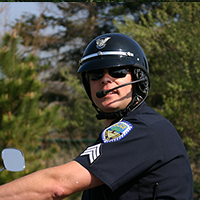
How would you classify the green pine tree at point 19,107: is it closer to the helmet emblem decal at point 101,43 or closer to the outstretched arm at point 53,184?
the helmet emblem decal at point 101,43

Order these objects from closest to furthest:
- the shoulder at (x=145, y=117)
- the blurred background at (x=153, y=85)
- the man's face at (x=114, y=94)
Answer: the shoulder at (x=145, y=117) → the man's face at (x=114, y=94) → the blurred background at (x=153, y=85)

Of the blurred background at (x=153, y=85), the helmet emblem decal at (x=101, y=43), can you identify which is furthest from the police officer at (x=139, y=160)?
the blurred background at (x=153, y=85)

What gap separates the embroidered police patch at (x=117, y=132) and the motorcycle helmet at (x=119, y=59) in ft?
1.07

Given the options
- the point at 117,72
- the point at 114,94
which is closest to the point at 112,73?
the point at 117,72

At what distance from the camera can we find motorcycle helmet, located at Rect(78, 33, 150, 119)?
5.48 ft

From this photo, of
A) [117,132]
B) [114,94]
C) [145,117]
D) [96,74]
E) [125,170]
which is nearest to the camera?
[125,170]

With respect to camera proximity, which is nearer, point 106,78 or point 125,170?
point 125,170

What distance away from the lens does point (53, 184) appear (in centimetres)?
113

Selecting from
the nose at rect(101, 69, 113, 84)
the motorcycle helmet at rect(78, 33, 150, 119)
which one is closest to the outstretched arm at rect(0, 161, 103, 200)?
the motorcycle helmet at rect(78, 33, 150, 119)

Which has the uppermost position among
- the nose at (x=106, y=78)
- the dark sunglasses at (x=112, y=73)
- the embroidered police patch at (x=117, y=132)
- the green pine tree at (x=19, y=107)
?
the dark sunglasses at (x=112, y=73)

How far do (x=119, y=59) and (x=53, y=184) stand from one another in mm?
926

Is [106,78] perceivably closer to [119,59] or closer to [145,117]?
[119,59]

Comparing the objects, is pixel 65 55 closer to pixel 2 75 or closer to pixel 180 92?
pixel 2 75

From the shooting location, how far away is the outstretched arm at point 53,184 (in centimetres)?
112
